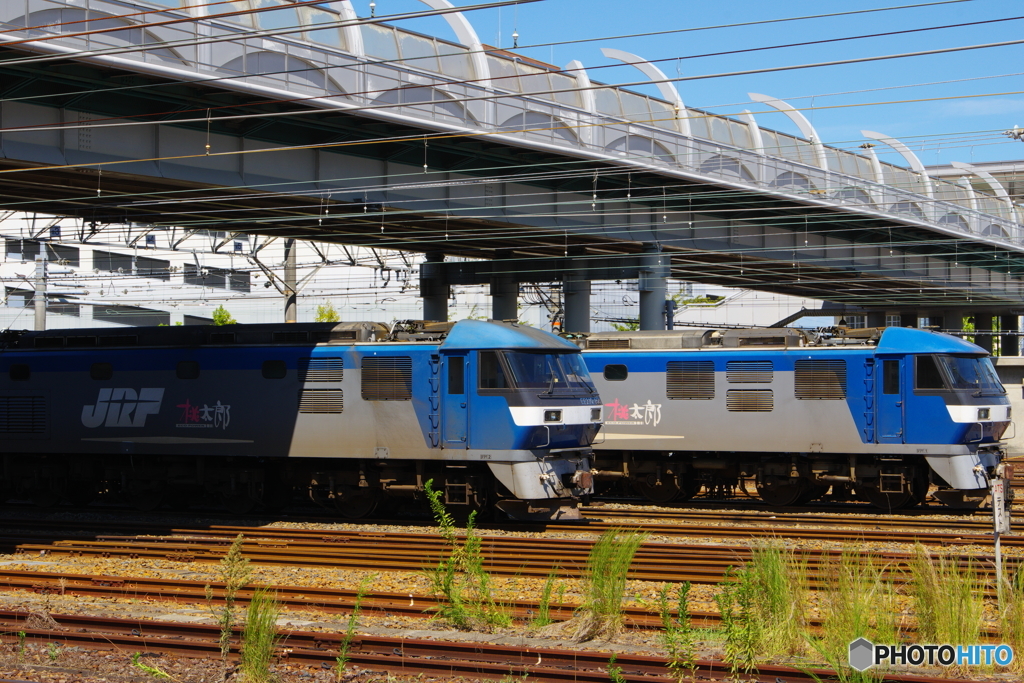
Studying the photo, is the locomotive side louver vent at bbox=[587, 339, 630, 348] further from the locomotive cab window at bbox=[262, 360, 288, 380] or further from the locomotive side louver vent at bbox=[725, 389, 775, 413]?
the locomotive cab window at bbox=[262, 360, 288, 380]

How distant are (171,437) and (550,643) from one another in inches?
502

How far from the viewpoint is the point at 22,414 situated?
2180cm

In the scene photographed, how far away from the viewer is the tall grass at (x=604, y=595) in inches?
411

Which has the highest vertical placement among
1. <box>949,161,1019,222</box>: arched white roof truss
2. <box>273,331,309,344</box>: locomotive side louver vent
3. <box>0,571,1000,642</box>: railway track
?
<box>949,161,1019,222</box>: arched white roof truss

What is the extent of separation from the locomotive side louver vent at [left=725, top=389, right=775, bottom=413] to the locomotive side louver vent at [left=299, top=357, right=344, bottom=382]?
7.79m

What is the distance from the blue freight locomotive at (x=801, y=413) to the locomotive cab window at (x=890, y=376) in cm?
2

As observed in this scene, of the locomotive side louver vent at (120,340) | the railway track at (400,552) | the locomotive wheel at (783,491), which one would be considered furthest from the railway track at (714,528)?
the locomotive side louver vent at (120,340)

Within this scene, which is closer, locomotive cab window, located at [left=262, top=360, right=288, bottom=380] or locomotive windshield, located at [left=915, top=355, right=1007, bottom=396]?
locomotive windshield, located at [left=915, top=355, right=1007, bottom=396]

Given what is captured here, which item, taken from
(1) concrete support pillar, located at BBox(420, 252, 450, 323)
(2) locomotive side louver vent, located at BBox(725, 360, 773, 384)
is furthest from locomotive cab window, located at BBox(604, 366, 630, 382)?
(1) concrete support pillar, located at BBox(420, 252, 450, 323)

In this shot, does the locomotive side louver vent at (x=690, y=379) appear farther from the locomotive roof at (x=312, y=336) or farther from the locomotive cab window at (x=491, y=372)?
the locomotive cab window at (x=491, y=372)

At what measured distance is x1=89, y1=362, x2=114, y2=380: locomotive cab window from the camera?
69.4 feet

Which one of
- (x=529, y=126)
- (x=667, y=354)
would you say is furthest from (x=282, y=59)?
(x=667, y=354)

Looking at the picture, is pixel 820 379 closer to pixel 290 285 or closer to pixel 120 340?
→ pixel 120 340

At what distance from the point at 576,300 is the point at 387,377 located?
66.5 feet
